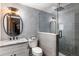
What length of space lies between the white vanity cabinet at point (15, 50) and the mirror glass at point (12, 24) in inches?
8.8

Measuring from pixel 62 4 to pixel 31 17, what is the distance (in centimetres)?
60

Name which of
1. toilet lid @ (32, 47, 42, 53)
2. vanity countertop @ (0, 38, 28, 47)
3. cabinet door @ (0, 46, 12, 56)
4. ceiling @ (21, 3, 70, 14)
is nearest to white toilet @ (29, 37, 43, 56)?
toilet lid @ (32, 47, 42, 53)

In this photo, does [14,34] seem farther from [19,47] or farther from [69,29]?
[69,29]

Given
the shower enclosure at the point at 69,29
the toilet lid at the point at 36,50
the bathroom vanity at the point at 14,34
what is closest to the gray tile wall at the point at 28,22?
the bathroom vanity at the point at 14,34

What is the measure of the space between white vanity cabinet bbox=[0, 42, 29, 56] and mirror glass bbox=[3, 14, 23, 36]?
0.73ft

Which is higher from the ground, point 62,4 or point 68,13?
point 62,4

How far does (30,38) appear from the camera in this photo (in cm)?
154

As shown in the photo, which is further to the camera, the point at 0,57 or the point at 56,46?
the point at 56,46

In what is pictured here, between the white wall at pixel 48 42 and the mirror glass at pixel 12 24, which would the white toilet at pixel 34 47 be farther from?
the mirror glass at pixel 12 24

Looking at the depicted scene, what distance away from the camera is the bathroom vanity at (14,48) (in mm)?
1393

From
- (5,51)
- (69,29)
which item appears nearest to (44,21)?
(69,29)

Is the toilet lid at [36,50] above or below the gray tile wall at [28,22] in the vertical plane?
below

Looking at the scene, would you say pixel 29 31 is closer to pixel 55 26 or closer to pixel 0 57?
pixel 55 26

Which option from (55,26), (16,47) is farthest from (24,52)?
(55,26)
